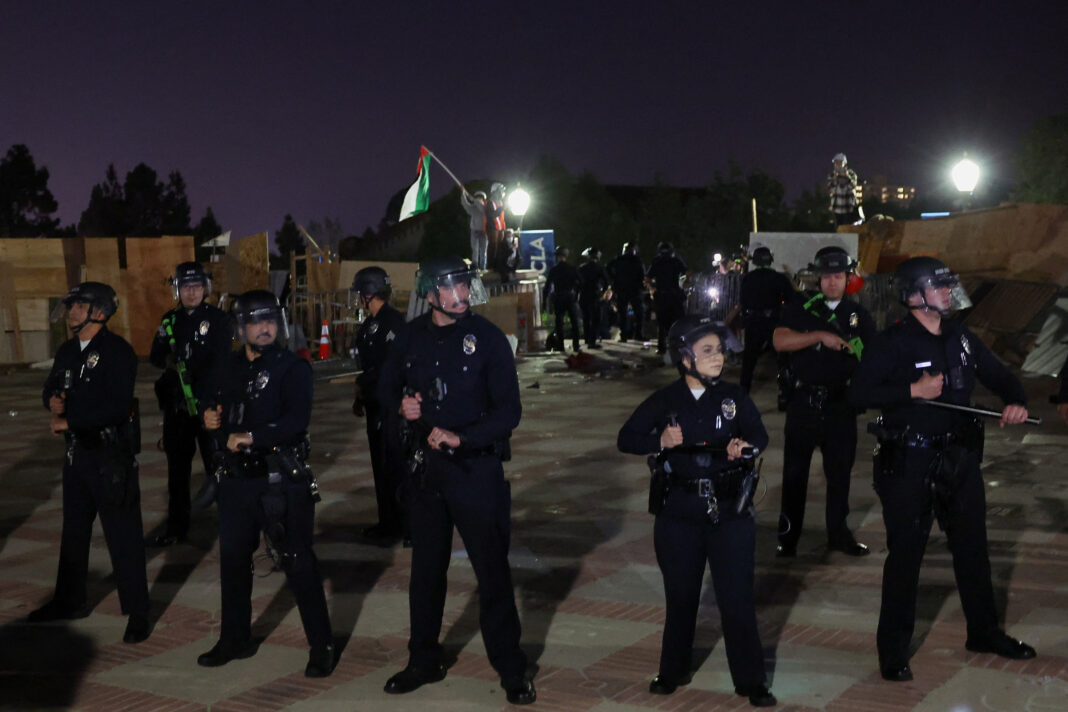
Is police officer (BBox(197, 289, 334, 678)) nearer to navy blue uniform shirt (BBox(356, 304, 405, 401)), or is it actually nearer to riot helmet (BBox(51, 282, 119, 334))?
riot helmet (BBox(51, 282, 119, 334))

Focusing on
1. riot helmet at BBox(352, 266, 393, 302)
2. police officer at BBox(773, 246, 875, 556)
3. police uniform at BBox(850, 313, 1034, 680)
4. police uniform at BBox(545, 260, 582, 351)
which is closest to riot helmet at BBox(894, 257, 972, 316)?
police uniform at BBox(850, 313, 1034, 680)

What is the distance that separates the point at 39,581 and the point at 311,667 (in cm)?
289

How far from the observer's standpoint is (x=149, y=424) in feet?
53.9

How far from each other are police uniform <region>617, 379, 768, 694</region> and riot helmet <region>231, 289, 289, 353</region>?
1894mm

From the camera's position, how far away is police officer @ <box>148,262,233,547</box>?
342 inches

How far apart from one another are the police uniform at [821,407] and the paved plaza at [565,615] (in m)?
0.35

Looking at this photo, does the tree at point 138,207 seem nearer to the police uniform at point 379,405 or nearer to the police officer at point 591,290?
the police officer at point 591,290

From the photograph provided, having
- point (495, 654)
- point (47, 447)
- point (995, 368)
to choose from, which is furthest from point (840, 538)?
point (47, 447)

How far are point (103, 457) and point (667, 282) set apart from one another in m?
14.9

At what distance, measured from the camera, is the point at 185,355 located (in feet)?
28.8

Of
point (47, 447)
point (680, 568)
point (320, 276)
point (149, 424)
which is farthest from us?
point (320, 276)

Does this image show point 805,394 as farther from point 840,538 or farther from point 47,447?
point 47,447

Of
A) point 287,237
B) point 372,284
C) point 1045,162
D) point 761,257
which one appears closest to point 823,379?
point 372,284

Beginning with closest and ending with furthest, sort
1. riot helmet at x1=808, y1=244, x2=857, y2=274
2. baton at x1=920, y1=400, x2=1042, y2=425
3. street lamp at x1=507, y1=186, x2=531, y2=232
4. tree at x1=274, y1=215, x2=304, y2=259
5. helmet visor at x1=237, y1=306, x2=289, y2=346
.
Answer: baton at x1=920, y1=400, x2=1042, y2=425, helmet visor at x1=237, y1=306, x2=289, y2=346, riot helmet at x1=808, y1=244, x2=857, y2=274, street lamp at x1=507, y1=186, x2=531, y2=232, tree at x1=274, y1=215, x2=304, y2=259
